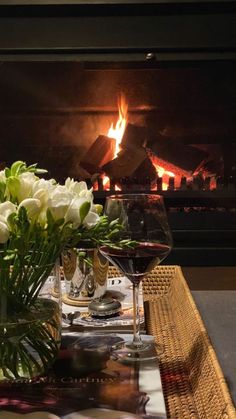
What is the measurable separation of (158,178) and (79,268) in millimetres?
1213

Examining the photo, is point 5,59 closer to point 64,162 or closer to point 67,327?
point 64,162

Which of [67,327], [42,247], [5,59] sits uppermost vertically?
[5,59]

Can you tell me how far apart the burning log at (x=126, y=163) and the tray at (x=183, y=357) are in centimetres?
106

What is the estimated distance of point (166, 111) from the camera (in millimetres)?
2068

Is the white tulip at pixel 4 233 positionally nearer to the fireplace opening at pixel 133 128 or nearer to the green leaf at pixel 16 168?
the green leaf at pixel 16 168

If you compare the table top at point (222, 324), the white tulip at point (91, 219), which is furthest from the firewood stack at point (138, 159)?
the white tulip at point (91, 219)

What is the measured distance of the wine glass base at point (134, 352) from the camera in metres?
0.66

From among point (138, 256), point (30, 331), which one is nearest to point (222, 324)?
point (138, 256)

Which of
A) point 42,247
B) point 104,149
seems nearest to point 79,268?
point 42,247

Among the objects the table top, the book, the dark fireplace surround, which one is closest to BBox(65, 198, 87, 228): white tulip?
the book

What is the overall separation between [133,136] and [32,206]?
5.11 ft

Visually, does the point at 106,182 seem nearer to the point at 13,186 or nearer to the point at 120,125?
the point at 120,125

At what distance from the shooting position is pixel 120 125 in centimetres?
208

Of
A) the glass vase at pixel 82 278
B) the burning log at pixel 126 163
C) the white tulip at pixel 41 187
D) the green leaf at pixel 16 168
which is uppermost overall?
the burning log at pixel 126 163
